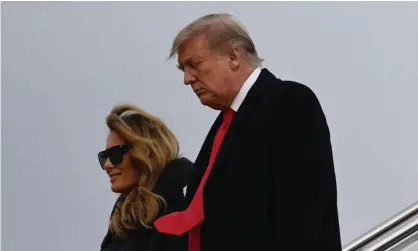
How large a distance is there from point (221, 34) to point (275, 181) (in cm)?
22

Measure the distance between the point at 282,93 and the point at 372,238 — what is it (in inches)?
25.6

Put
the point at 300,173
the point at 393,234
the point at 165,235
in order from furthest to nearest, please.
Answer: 1. the point at 393,234
2. the point at 165,235
3. the point at 300,173

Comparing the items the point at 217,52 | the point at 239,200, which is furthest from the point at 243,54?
the point at 239,200

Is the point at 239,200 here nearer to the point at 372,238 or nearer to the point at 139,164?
the point at 139,164

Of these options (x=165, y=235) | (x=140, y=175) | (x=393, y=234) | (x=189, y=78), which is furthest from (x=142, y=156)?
(x=393, y=234)

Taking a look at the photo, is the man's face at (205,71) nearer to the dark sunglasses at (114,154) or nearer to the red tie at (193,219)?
the red tie at (193,219)

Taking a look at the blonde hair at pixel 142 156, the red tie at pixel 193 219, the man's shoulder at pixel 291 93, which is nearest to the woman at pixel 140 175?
the blonde hair at pixel 142 156

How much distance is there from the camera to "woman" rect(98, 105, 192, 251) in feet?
4.63

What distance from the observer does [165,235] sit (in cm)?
140

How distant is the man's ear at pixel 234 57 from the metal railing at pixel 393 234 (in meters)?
0.63

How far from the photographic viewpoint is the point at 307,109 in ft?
3.41

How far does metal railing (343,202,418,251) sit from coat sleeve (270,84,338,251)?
0.52 m

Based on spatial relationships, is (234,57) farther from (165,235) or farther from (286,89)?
(165,235)

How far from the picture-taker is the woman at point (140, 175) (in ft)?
4.63
